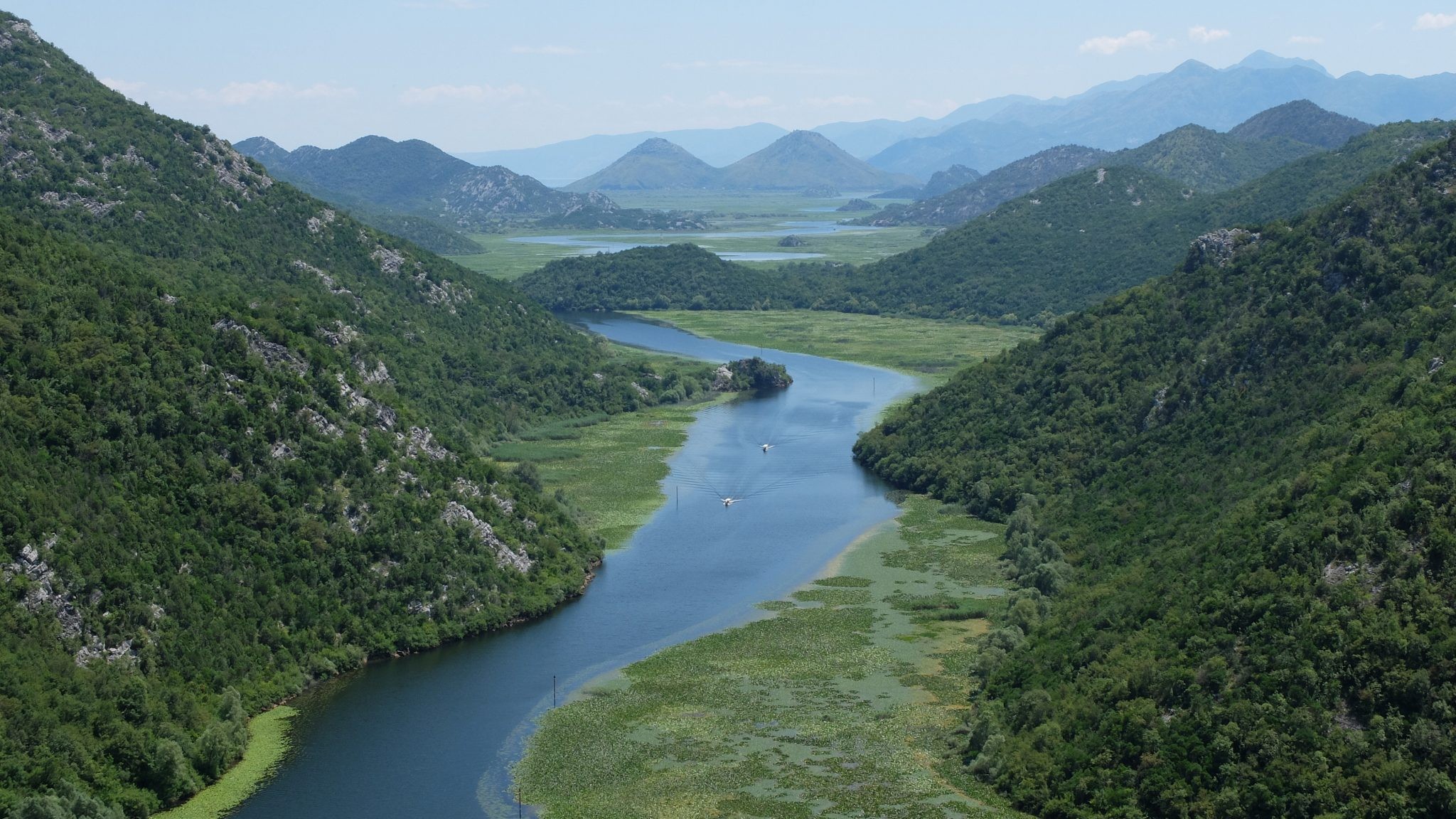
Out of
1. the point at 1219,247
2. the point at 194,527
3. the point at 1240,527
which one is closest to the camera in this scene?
the point at 1240,527

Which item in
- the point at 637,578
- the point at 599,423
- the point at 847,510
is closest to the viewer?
the point at 637,578

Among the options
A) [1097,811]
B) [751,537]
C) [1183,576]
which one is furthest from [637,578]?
[1097,811]

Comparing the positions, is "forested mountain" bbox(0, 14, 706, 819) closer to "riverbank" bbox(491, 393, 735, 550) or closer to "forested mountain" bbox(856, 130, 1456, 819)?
"riverbank" bbox(491, 393, 735, 550)

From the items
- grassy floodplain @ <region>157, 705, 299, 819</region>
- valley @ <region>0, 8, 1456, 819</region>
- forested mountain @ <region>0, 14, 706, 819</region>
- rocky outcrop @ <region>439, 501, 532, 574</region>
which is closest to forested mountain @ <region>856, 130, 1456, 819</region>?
valley @ <region>0, 8, 1456, 819</region>

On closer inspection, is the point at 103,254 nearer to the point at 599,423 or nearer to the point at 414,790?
the point at 599,423

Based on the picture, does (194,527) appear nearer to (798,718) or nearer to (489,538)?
(489,538)

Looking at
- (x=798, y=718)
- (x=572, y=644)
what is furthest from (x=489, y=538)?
(x=798, y=718)

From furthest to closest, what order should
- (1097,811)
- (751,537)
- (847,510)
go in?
1. (847,510)
2. (751,537)
3. (1097,811)

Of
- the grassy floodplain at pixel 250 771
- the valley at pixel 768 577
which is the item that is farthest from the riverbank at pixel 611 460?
the grassy floodplain at pixel 250 771
